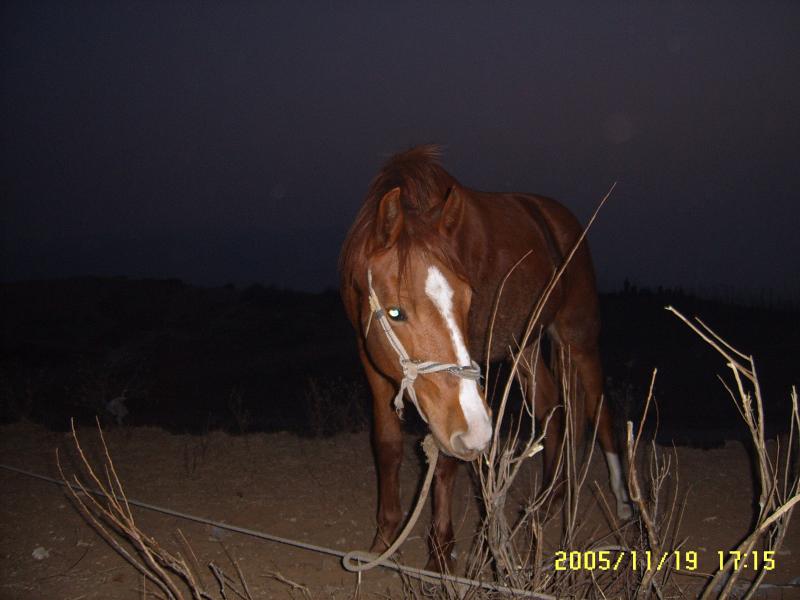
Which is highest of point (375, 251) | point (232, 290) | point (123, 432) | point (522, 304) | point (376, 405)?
point (375, 251)

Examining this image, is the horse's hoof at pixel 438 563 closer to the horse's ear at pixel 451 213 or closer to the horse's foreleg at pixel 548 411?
the horse's foreleg at pixel 548 411

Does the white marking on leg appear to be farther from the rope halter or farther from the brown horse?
the rope halter

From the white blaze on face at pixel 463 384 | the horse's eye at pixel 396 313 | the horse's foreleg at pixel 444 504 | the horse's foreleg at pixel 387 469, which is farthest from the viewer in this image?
the horse's foreleg at pixel 387 469

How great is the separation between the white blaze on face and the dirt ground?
58 centimetres

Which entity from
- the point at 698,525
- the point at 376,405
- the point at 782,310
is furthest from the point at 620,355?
the point at 376,405

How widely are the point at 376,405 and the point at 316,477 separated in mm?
1940

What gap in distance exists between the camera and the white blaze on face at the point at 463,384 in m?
2.27

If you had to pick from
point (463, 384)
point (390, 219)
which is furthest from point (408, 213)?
point (463, 384)

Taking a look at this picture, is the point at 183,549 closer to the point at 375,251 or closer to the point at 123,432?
the point at 375,251

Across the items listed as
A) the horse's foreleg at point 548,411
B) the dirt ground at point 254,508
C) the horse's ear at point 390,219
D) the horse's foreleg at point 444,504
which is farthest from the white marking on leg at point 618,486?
the horse's ear at point 390,219

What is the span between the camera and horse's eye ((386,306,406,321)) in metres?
2.51

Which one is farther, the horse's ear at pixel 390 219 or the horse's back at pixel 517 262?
the horse's back at pixel 517 262

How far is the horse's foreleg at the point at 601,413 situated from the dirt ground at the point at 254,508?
1.09 ft

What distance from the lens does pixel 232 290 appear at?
3809cm
